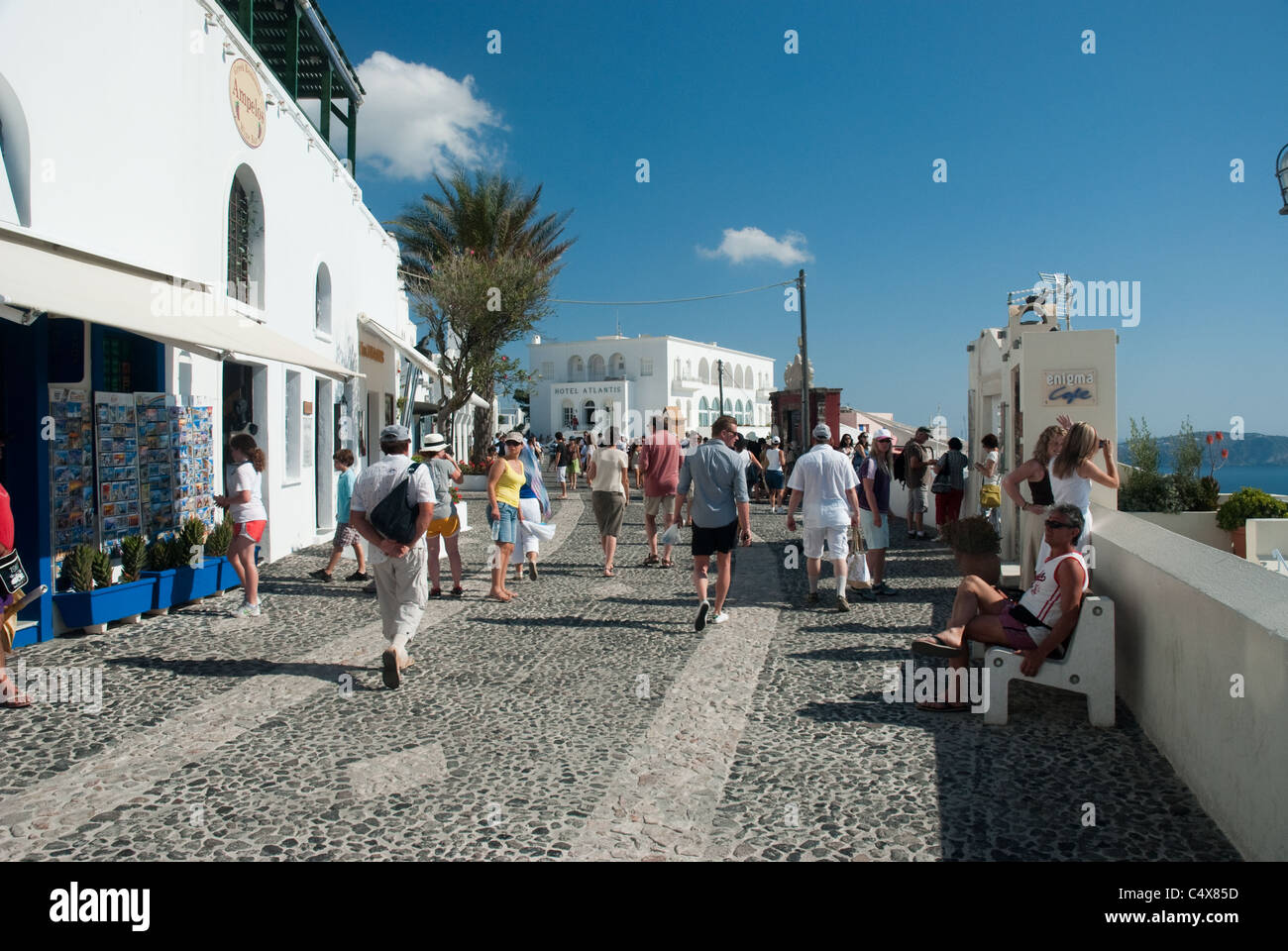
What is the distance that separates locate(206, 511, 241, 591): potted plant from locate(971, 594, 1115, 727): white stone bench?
674 centimetres

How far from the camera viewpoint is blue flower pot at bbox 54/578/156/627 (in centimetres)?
666

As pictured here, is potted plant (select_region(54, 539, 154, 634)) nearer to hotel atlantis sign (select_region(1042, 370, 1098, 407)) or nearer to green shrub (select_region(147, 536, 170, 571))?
green shrub (select_region(147, 536, 170, 571))

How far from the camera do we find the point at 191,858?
3201mm

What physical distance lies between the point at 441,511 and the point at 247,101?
223 inches

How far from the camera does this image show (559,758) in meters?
4.27

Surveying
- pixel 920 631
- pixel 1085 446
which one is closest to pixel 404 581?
pixel 920 631

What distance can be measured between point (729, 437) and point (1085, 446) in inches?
121

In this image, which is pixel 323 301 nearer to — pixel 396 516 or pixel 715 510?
pixel 715 510

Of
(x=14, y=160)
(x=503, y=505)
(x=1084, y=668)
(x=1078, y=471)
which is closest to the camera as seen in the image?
(x=1084, y=668)

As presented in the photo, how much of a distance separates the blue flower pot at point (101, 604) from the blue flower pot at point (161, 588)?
0.13 meters

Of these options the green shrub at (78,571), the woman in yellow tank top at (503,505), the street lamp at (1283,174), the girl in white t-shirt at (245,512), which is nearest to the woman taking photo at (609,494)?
the woman in yellow tank top at (503,505)

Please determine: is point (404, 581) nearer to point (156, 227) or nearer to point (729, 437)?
point (729, 437)

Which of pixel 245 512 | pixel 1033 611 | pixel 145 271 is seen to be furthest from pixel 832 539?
pixel 145 271

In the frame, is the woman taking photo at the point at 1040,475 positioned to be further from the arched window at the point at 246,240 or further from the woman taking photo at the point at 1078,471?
the arched window at the point at 246,240
